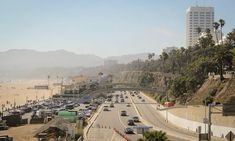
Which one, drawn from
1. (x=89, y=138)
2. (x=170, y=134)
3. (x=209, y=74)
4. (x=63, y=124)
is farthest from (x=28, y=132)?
(x=209, y=74)

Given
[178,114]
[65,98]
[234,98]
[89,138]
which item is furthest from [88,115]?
[65,98]

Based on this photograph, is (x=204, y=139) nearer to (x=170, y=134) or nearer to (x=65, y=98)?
(x=170, y=134)

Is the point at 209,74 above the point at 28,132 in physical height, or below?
above

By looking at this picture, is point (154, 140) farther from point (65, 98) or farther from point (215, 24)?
point (65, 98)

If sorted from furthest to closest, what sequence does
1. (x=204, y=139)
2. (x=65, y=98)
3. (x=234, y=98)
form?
(x=65, y=98) < (x=234, y=98) < (x=204, y=139)

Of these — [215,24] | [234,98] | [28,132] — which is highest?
[215,24]

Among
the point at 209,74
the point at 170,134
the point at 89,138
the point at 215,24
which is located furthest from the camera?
the point at 215,24

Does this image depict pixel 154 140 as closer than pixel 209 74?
Yes

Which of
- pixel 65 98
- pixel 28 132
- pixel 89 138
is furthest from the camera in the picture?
pixel 65 98

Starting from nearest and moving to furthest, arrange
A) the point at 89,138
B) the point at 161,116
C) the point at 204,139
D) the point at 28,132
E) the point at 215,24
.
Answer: the point at 204,139, the point at 89,138, the point at 28,132, the point at 161,116, the point at 215,24
